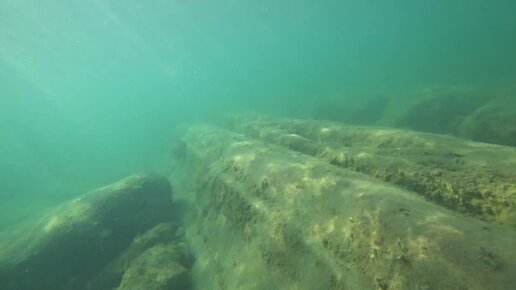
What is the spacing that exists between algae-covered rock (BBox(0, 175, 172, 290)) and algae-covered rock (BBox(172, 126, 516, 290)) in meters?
2.12

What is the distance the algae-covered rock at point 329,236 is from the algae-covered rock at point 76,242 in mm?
2122

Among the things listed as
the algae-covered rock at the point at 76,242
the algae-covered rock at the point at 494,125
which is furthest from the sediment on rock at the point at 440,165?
the algae-covered rock at the point at 494,125

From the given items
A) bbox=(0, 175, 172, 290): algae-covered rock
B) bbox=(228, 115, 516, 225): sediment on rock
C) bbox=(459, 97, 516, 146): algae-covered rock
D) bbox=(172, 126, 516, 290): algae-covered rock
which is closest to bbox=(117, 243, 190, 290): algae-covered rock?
bbox=(172, 126, 516, 290): algae-covered rock

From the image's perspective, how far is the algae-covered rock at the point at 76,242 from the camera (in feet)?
23.6

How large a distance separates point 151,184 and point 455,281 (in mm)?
9190

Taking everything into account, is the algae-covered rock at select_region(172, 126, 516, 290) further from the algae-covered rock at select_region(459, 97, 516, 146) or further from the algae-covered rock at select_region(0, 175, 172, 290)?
the algae-covered rock at select_region(459, 97, 516, 146)

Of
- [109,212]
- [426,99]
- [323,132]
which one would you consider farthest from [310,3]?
[109,212]

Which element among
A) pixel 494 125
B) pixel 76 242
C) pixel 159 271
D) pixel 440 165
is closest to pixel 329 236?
pixel 440 165

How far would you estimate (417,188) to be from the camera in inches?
192

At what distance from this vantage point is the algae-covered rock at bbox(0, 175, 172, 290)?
718 centimetres

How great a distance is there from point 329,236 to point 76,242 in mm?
6493

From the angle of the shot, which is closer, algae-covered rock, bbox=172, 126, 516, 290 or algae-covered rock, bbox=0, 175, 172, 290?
algae-covered rock, bbox=172, 126, 516, 290

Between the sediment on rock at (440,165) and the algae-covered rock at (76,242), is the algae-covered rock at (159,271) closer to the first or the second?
the algae-covered rock at (76,242)

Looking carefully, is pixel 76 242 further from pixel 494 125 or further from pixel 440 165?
pixel 494 125
